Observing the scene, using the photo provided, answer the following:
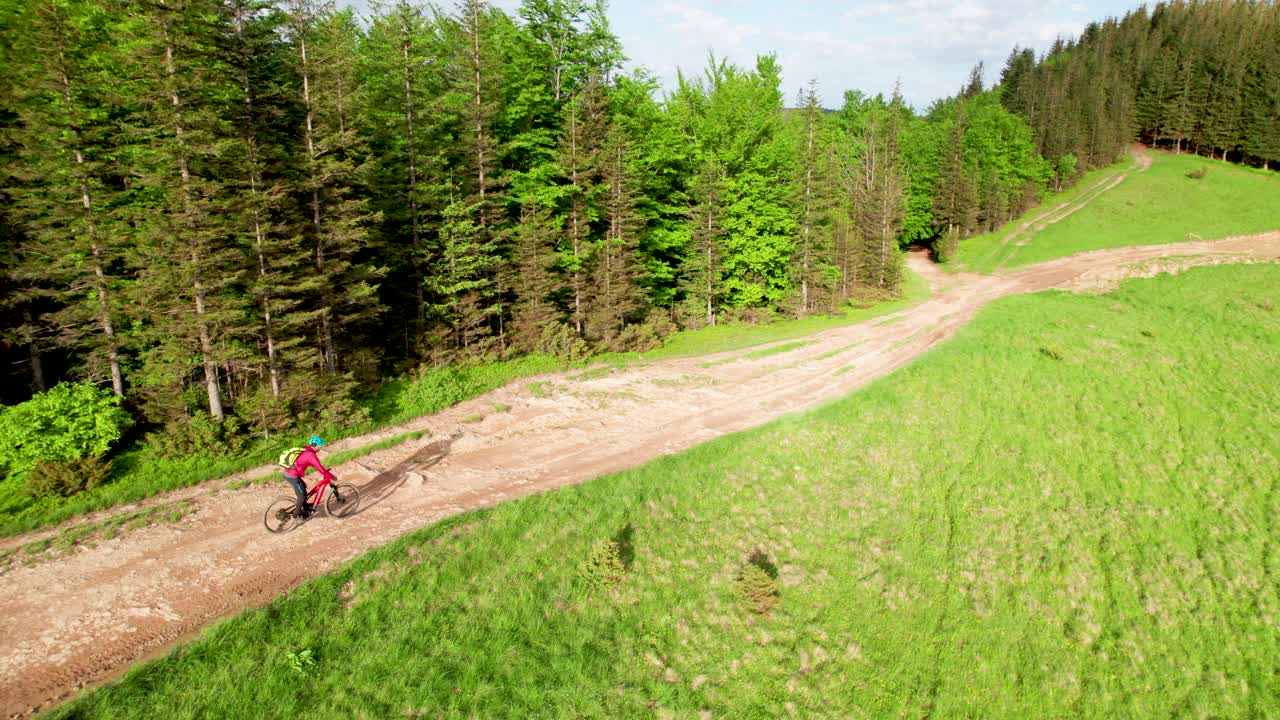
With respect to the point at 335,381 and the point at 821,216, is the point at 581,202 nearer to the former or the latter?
the point at 335,381

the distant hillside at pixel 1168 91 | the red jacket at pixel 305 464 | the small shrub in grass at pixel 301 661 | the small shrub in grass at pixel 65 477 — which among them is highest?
the distant hillside at pixel 1168 91

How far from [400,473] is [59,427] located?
8.96m

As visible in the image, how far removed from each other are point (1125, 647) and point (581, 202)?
2671 centimetres

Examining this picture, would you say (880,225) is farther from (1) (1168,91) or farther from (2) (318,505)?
(1) (1168,91)

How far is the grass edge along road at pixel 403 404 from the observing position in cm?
1313

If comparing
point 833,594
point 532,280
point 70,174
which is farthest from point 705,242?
point 70,174

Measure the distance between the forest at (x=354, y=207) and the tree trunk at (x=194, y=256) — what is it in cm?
7

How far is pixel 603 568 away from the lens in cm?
1266

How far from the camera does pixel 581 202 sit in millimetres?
29469

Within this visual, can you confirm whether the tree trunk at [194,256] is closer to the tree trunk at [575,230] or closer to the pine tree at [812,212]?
the tree trunk at [575,230]

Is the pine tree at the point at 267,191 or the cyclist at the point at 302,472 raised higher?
the pine tree at the point at 267,191

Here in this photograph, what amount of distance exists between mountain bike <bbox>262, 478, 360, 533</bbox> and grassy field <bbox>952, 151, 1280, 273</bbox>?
201 ft

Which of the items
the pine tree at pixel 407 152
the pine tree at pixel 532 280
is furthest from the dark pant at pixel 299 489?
the pine tree at pixel 532 280

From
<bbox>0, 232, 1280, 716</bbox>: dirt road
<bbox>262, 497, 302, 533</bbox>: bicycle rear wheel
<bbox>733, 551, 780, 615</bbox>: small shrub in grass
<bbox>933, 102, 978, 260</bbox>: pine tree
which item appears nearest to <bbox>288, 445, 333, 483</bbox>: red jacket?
<bbox>262, 497, 302, 533</bbox>: bicycle rear wheel
